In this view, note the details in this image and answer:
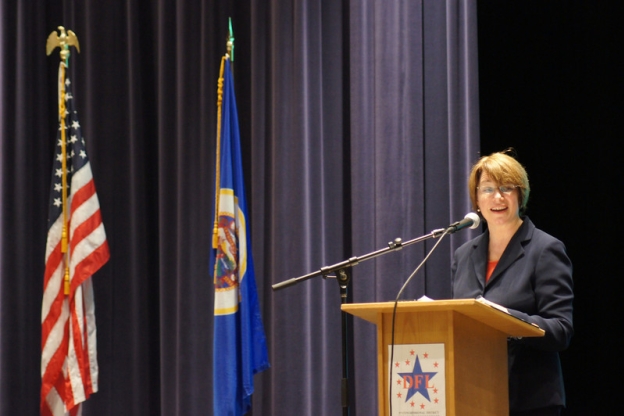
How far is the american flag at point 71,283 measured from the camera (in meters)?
4.84

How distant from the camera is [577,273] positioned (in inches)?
155

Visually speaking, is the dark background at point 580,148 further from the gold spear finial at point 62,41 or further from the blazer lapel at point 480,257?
the gold spear finial at point 62,41

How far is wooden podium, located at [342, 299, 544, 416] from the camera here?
2.47m

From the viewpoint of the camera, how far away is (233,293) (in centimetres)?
456

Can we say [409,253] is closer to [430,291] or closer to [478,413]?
[430,291]

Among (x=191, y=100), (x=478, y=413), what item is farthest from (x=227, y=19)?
(x=478, y=413)

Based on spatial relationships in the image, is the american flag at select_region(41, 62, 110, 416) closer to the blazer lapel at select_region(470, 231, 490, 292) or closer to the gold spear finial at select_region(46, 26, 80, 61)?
the gold spear finial at select_region(46, 26, 80, 61)

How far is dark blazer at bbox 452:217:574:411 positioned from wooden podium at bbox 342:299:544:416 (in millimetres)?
176

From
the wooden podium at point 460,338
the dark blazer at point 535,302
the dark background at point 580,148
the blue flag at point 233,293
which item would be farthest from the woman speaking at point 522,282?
the blue flag at point 233,293

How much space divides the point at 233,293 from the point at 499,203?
1.86 meters

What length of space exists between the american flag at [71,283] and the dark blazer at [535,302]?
8.63 ft

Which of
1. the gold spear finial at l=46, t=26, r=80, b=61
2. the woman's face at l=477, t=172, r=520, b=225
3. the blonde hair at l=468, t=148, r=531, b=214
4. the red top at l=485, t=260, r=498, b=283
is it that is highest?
the gold spear finial at l=46, t=26, r=80, b=61

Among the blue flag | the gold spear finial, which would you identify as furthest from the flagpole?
the blue flag

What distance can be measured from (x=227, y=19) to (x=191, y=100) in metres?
0.56
